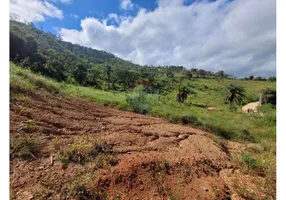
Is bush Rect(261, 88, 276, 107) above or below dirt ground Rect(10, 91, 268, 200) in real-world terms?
above

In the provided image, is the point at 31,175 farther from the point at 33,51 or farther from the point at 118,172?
the point at 33,51

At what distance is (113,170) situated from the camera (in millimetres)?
3193

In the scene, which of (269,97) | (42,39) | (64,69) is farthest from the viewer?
(42,39)

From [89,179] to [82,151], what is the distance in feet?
2.44

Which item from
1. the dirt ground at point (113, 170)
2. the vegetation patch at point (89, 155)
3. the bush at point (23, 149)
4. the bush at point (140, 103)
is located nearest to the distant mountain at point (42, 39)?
the bush at point (140, 103)

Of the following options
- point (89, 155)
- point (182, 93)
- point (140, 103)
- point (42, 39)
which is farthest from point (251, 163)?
point (42, 39)

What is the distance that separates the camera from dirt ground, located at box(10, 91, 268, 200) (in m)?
2.57

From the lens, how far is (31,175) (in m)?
2.59

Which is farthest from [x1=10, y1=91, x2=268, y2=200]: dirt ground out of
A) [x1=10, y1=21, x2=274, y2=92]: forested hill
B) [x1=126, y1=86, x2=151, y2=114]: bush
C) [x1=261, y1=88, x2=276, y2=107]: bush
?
[x1=261, y1=88, x2=276, y2=107]: bush

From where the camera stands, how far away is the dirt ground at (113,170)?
257 centimetres

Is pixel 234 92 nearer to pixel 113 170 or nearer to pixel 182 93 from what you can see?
pixel 182 93

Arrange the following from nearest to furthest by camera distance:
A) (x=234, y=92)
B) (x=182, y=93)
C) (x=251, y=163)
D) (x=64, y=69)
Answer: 1. (x=251, y=163)
2. (x=234, y=92)
3. (x=182, y=93)
4. (x=64, y=69)

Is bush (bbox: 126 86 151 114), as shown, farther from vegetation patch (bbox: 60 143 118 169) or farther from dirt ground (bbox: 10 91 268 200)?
vegetation patch (bbox: 60 143 118 169)

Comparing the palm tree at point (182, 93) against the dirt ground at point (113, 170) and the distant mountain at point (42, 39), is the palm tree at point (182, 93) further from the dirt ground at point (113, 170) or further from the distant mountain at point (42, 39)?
the dirt ground at point (113, 170)
